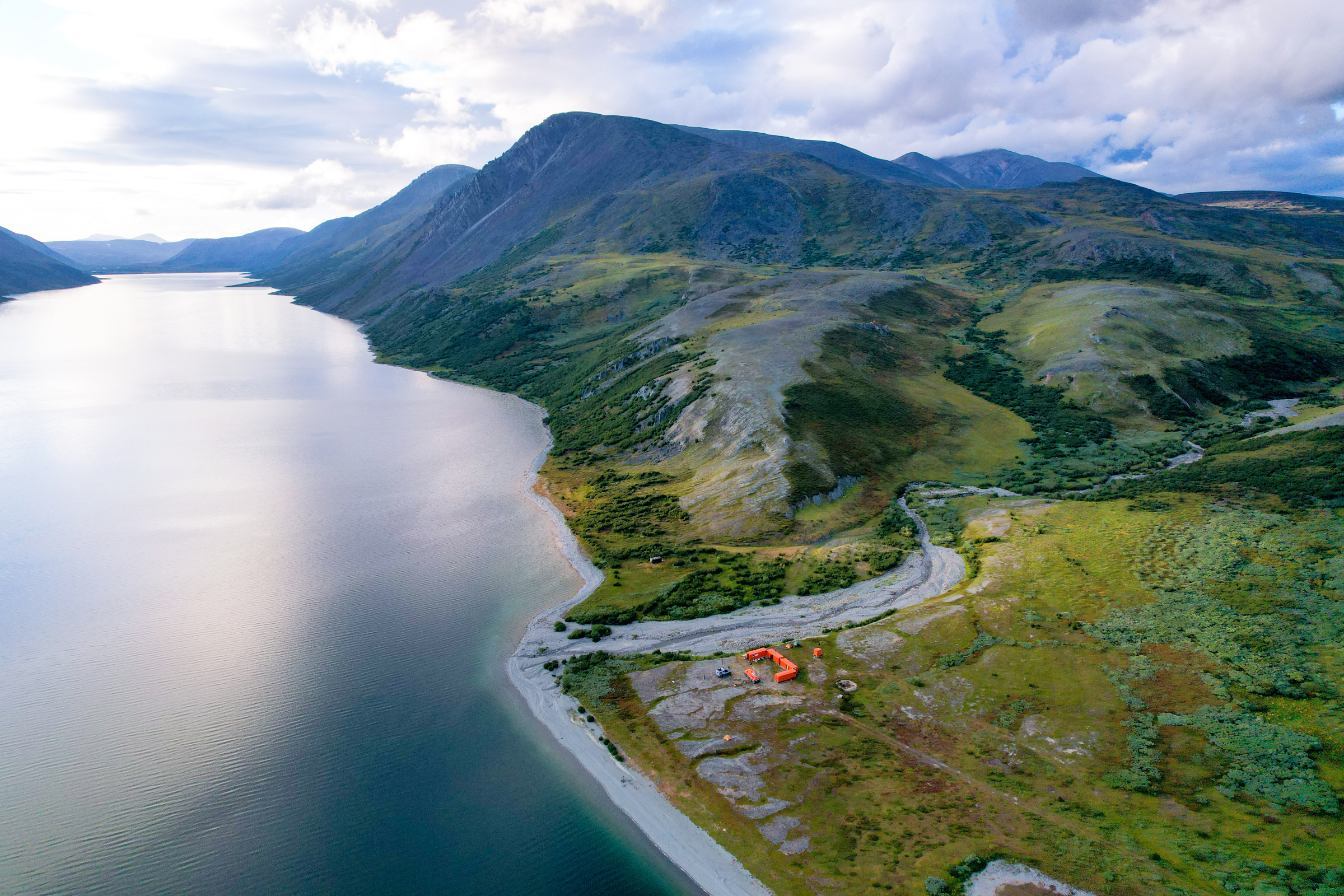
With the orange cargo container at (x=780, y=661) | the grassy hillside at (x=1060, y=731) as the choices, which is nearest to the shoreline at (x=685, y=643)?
the grassy hillside at (x=1060, y=731)

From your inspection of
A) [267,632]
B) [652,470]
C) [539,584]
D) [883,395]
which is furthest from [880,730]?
[883,395]

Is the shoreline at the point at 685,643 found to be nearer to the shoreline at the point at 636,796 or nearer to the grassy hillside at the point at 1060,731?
the shoreline at the point at 636,796

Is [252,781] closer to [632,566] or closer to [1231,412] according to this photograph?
[632,566]

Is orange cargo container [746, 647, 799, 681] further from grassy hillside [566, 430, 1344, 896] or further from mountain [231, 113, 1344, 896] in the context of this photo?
mountain [231, 113, 1344, 896]

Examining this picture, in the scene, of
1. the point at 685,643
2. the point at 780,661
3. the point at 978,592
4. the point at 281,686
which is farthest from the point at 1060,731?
the point at 281,686

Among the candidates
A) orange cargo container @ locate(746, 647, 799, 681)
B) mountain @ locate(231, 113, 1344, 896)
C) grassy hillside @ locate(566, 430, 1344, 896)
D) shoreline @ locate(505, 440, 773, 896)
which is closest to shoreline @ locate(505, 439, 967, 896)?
shoreline @ locate(505, 440, 773, 896)
